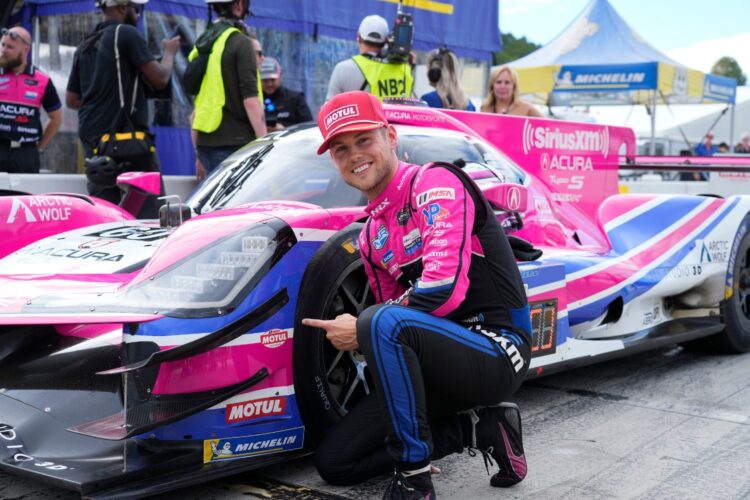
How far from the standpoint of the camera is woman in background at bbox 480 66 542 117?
6480 millimetres

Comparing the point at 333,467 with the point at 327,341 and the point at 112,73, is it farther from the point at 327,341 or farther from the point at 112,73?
the point at 112,73

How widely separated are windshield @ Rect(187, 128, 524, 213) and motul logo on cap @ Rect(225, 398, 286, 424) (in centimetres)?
86

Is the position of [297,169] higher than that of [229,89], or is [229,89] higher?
[229,89]

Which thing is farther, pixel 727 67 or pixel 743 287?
pixel 727 67

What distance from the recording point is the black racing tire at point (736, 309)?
5.10m

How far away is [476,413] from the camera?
9.57 feet

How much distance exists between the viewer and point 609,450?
3.38 m

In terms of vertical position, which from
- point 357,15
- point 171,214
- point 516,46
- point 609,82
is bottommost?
point 171,214

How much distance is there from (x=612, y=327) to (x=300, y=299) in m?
2.09

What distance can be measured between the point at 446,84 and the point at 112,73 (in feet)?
7.27

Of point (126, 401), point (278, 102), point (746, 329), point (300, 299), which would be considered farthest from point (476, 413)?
point (278, 102)

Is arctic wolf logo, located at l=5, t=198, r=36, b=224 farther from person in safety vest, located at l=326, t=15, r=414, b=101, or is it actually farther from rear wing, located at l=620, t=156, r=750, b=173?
rear wing, located at l=620, t=156, r=750, b=173

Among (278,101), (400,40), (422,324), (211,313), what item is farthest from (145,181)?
(278,101)

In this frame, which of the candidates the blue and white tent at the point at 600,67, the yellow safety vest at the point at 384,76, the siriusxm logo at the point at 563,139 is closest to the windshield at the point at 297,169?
the siriusxm logo at the point at 563,139
